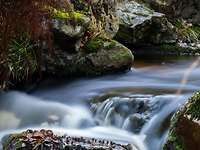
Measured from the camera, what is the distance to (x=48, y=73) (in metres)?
8.27

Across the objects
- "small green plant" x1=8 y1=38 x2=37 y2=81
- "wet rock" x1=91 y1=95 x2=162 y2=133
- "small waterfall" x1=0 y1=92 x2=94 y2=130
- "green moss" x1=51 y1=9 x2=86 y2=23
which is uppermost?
"green moss" x1=51 y1=9 x2=86 y2=23

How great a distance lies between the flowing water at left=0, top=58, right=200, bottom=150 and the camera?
6125 millimetres

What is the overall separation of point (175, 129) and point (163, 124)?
1565 mm

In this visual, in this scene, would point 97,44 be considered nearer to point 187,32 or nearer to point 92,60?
point 92,60

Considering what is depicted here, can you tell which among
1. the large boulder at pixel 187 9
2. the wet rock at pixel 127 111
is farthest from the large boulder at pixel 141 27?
the wet rock at pixel 127 111

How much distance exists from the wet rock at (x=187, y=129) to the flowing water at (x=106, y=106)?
113 cm

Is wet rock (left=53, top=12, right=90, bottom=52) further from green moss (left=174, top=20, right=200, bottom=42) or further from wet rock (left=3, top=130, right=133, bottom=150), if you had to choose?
green moss (left=174, top=20, right=200, bottom=42)

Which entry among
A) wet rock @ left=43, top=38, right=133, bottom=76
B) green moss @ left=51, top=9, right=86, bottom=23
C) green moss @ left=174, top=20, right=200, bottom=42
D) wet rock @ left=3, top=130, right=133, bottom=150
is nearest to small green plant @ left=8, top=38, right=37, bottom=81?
wet rock @ left=43, top=38, right=133, bottom=76

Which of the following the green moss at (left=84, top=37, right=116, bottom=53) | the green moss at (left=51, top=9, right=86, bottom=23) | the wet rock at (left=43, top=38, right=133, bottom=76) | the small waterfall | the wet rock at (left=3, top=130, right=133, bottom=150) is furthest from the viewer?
the green moss at (left=84, top=37, right=116, bottom=53)

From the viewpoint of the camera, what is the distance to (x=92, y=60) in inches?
330

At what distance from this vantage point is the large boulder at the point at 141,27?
10.9 meters

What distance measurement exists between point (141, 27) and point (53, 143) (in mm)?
6091

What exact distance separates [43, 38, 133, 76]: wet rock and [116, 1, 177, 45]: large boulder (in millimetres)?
2134

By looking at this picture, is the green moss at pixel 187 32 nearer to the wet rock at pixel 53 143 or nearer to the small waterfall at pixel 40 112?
the small waterfall at pixel 40 112
